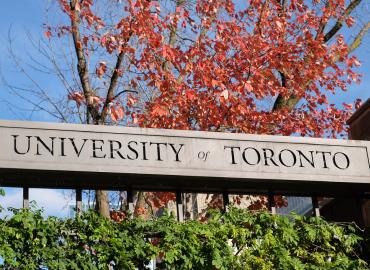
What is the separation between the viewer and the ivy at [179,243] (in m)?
7.71

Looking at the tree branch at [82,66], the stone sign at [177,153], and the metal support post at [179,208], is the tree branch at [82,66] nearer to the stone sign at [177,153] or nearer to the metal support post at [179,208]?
the metal support post at [179,208]

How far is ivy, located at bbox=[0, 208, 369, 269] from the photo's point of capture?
7.71 meters

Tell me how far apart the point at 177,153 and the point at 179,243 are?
3.42 ft

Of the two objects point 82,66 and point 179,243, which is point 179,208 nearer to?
point 179,243

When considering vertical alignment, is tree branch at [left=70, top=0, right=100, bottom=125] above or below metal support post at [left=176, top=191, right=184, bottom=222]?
above

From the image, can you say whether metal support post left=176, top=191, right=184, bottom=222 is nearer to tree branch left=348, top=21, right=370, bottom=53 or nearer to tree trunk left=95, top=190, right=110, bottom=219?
tree trunk left=95, top=190, right=110, bottom=219

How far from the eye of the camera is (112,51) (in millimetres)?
13938

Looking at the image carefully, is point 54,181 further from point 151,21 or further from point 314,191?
point 151,21

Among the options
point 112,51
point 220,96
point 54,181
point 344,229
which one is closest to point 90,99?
point 112,51

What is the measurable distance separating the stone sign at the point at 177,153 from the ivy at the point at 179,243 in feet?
1.80

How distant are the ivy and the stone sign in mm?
550

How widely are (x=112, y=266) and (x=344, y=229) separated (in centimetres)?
312

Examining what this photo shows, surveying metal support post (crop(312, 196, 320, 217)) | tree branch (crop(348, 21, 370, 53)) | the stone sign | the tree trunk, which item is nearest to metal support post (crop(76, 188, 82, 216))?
the stone sign

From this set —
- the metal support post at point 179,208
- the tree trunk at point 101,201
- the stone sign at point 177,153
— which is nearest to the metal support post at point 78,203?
the stone sign at point 177,153
